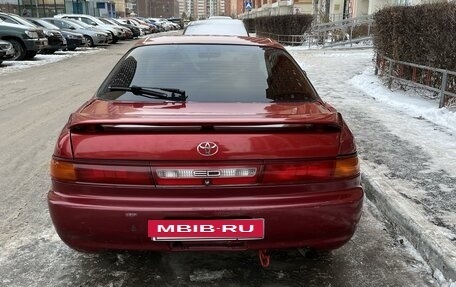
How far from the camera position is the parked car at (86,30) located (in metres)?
25.6

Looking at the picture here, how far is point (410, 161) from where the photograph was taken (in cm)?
545

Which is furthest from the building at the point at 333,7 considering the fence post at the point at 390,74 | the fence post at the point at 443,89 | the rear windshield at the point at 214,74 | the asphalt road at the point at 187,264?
the asphalt road at the point at 187,264

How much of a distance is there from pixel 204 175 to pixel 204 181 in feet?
0.12

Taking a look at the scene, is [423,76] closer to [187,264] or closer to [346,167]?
[346,167]

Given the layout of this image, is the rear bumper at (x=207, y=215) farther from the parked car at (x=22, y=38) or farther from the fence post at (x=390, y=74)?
the parked car at (x=22, y=38)

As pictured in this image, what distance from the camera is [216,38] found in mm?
4191

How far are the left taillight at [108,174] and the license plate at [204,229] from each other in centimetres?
25

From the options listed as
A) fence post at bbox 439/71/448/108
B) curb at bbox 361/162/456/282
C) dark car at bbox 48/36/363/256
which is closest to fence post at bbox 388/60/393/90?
fence post at bbox 439/71/448/108

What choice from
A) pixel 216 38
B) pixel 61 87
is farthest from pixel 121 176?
pixel 61 87

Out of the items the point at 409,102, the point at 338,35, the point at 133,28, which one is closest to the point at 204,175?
the point at 409,102

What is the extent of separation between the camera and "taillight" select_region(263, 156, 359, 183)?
2.74m

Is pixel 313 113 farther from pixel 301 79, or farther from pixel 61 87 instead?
pixel 61 87

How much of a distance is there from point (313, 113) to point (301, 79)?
83 cm

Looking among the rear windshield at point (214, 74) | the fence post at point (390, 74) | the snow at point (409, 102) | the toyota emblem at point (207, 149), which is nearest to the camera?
the toyota emblem at point (207, 149)
